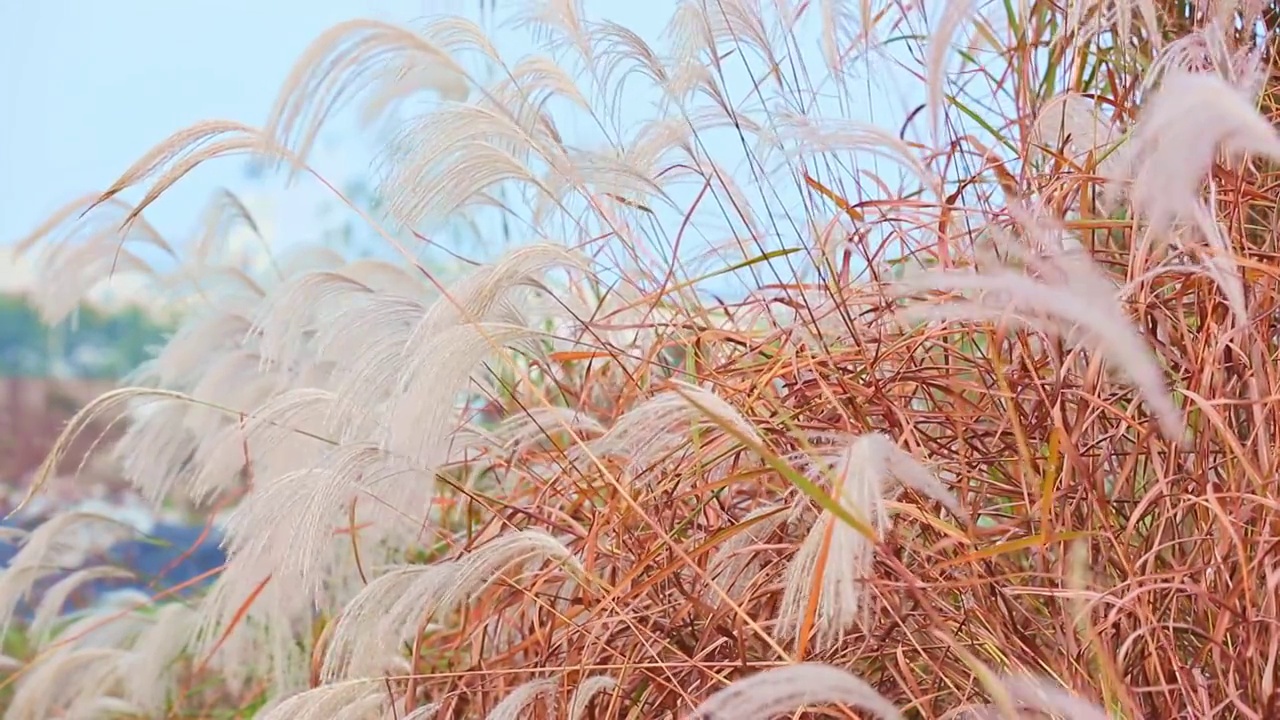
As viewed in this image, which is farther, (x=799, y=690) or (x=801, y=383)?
(x=801, y=383)

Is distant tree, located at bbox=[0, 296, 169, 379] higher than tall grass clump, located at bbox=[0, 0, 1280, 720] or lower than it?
lower

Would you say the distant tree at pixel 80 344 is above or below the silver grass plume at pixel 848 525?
below

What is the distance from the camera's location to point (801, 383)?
1.05 meters

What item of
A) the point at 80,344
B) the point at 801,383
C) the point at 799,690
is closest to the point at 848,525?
the point at 799,690

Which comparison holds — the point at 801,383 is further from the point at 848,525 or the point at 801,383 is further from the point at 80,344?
the point at 80,344

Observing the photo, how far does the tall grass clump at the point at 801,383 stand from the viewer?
823 mm

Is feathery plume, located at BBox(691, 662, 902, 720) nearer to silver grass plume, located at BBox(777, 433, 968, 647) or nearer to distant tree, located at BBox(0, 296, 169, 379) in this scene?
silver grass plume, located at BBox(777, 433, 968, 647)

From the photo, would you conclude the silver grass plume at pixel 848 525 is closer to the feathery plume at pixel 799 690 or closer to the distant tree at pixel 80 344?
the feathery plume at pixel 799 690

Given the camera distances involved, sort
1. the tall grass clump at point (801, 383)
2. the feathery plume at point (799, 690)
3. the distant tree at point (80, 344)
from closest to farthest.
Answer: the feathery plume at point (799, 690) < the tall grass clump at point (801, 383) < the distant tree at point (80, 344)

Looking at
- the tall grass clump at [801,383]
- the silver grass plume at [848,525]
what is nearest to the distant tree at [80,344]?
the tall grass clump at [801,383]

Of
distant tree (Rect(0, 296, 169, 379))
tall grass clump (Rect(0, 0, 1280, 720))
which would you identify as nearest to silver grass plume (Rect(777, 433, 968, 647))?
tall grass clump (Rect(0, 0, 1280, 720))

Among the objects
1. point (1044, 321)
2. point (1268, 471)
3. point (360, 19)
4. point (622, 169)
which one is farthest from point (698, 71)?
point (1268, 471)

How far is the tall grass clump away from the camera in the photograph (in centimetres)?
82

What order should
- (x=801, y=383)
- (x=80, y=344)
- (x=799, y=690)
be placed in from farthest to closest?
(x=80, y=344)
(x=801, y=383)
(x=799, y=690)
